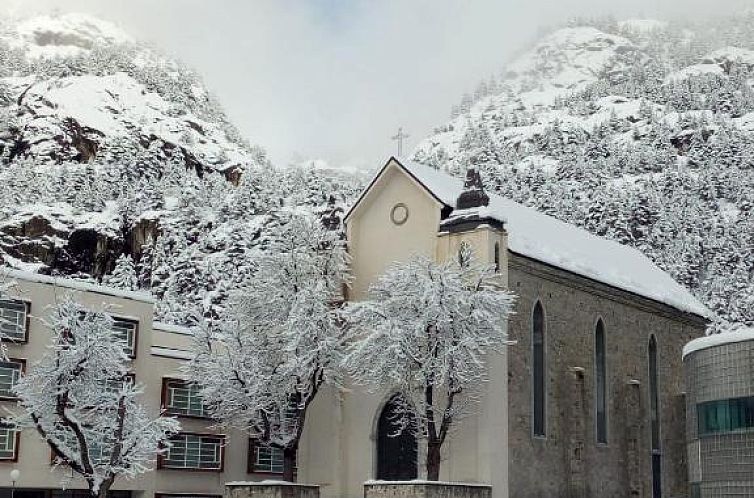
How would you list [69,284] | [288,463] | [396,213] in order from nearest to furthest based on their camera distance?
1. [288,463]
2. [69,284]
3. [396,213]

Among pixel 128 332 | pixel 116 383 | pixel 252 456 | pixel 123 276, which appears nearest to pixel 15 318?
pixel 116 383

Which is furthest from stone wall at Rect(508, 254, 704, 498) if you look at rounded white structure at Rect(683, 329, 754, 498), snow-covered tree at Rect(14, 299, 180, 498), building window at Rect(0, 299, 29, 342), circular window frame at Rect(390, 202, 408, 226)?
building window at Rect(0, 299, 29, 342)

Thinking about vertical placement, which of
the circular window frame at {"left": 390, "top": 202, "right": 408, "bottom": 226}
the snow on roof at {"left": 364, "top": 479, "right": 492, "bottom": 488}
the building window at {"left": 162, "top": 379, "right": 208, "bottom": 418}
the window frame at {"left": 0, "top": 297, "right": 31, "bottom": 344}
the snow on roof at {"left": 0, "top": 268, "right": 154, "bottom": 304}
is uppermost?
the circular window frame at {"left": 390, "top": 202, "right": 408, "bottom": 226}

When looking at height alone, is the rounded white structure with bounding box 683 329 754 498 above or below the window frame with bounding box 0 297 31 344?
below

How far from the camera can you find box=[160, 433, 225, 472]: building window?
45875 mm

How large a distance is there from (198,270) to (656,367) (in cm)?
7354

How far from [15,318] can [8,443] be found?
4.55m

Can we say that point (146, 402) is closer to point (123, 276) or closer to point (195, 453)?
point (195, 453)

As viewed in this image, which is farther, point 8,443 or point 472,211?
point 472,211

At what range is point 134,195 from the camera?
439 feet

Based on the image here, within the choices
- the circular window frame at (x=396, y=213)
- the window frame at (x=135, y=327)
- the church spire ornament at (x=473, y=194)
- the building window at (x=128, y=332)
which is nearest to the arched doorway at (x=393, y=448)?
the circular window frame at (x=396, y=213)

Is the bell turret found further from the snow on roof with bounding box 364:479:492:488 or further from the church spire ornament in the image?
the snow on roof with bounding box 364:479:492:488

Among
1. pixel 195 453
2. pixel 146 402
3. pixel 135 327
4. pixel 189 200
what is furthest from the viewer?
pixel 189 200

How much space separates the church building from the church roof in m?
0.13
